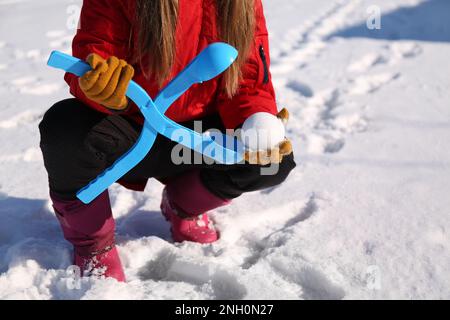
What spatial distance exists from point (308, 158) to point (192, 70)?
769 millimetres

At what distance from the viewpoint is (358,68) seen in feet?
7.10

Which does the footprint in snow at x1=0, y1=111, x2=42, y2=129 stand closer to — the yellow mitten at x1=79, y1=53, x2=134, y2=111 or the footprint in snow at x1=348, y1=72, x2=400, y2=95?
the yellow mitten at x1=79, y1=53, x2=134, y2=111

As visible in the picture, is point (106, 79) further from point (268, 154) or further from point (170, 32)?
point (268, 154)

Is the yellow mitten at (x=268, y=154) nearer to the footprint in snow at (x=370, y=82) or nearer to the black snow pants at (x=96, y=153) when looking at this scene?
the black snow pants at (x=96, y=153)

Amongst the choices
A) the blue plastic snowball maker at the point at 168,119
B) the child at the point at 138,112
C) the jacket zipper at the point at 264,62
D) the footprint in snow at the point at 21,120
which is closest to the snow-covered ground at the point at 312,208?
the footprint in snow at the point at 21,120

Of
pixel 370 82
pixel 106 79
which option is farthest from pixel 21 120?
pixel 370 82

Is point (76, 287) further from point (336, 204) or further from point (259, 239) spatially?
point (336, 204)

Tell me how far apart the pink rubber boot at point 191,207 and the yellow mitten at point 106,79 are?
0.39m

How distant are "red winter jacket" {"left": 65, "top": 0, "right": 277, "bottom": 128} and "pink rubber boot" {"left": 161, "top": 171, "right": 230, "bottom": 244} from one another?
0.55 ft

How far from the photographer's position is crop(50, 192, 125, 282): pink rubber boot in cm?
102

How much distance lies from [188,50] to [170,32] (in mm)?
76

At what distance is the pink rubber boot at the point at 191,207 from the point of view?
1158 millimetres
